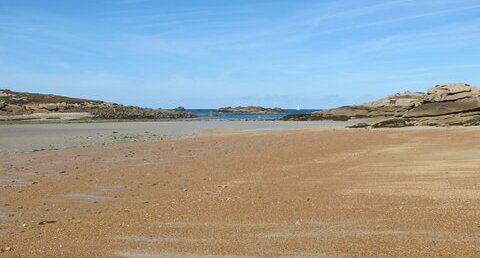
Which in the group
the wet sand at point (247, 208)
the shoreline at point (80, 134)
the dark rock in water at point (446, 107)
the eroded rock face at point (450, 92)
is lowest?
the shoreline at point (80, 134)

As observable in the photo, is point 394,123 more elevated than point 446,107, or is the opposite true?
point 446,107

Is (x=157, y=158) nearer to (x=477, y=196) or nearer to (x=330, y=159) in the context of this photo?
(x=330, y=159)

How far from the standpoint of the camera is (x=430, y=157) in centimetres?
1909

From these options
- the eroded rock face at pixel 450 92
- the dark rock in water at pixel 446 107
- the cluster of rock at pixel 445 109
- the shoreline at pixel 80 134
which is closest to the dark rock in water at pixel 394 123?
the cluster of rock at pixel 445 109

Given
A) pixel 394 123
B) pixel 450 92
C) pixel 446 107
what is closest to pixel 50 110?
pixel 394 123

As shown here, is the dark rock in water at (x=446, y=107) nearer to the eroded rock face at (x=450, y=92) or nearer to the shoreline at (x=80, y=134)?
the eroded rock face at (x=450, y=92)

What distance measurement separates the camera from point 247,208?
1040cm

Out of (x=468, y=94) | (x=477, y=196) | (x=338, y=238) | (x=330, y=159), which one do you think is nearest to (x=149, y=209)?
(x=338, y=238)

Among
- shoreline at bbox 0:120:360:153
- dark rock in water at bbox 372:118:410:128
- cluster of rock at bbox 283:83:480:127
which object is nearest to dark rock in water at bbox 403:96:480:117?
cluster of rock at bbox 283:83:480:127

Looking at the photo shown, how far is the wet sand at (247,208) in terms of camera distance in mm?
7527

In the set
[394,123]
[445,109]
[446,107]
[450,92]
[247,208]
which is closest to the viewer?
[247,208]

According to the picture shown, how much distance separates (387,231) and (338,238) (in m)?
0.86

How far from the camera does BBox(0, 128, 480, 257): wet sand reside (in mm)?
7527

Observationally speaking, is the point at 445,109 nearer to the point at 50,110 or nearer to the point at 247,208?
the point at 247,208
